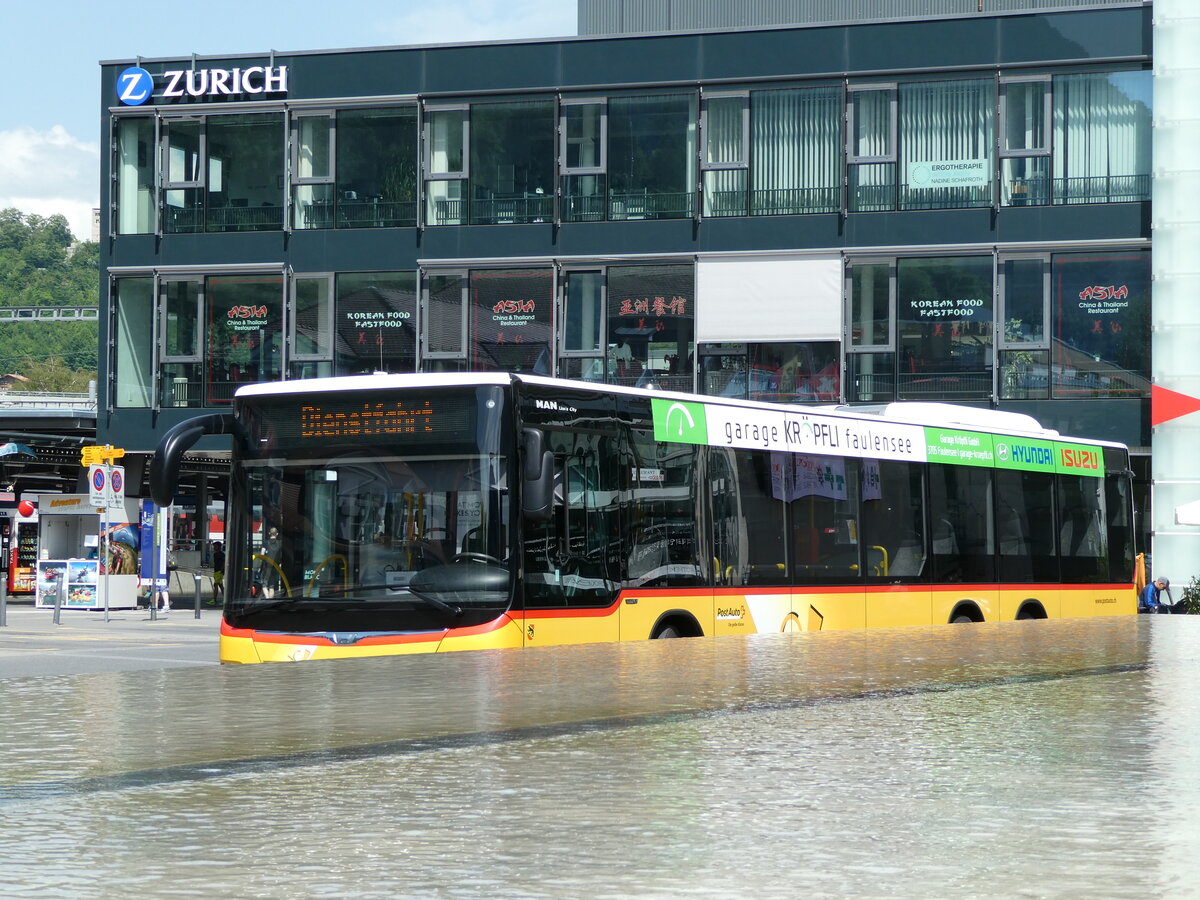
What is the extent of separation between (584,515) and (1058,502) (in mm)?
8326

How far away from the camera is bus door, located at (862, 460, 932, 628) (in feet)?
53.0

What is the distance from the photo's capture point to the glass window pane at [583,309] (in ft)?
111

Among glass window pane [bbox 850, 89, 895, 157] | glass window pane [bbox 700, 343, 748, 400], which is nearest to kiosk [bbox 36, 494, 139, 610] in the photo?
glass window pane [bbox 700, 343, 748, 400]

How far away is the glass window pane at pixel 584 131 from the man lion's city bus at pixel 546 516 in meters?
17.8

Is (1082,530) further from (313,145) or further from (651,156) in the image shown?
(313,145)

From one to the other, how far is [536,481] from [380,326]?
23.1m

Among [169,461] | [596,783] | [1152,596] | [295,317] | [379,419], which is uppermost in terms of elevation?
[295,317]

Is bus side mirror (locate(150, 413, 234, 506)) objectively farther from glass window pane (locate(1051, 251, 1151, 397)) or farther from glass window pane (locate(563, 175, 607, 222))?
glass window pane (locate(1051, 251, 1151, 397))

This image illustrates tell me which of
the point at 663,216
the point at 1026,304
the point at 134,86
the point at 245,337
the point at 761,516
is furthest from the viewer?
the point at 134,86

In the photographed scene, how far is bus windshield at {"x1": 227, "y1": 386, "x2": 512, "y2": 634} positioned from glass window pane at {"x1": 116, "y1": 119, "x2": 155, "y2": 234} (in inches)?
971

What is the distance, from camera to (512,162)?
34312mm

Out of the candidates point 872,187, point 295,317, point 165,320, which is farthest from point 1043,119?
point 165,320

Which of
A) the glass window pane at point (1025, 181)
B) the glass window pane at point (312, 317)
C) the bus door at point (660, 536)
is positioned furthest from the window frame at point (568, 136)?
the bus door at point (660, 536)

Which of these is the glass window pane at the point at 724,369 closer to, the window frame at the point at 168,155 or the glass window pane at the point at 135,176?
the window frame at the point at 168,155
